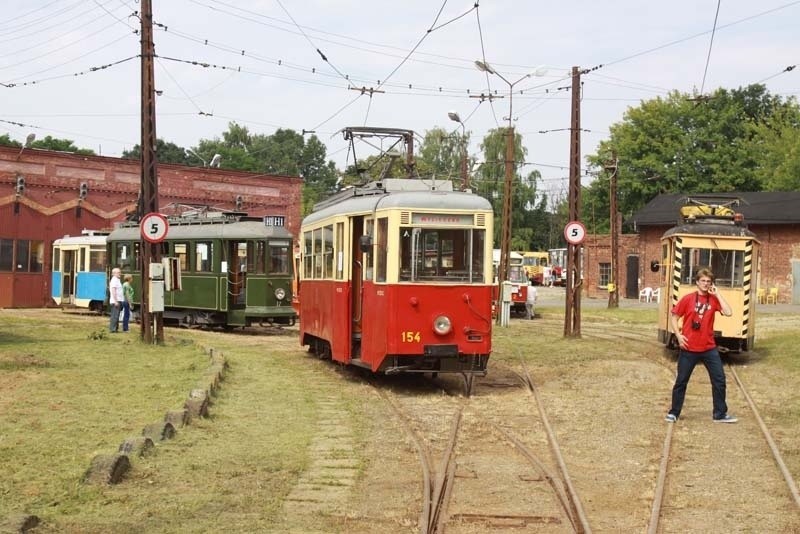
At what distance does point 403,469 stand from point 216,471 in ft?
5.11

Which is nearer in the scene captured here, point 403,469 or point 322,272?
point 403,469

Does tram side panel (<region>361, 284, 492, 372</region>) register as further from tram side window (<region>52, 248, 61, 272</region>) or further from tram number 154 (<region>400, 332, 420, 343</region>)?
tram side window (<region>52, 248, 61, 272</region>)

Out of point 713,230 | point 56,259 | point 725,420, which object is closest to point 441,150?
point 56,259

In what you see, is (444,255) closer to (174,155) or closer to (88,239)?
(88,239)

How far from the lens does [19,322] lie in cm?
2867

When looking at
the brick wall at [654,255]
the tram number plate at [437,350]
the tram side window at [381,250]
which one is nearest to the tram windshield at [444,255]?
the tram side window at [381,250]

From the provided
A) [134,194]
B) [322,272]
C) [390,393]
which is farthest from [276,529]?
[134,194]

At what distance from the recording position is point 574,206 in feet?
85.0

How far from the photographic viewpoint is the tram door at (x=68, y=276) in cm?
3708

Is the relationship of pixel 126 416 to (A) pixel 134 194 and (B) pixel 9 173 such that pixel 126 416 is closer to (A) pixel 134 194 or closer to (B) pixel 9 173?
(B) pixel 9 173

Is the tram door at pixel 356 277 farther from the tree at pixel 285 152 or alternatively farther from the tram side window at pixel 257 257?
the tree at pixel 285 152

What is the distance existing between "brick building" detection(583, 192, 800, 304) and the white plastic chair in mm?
1489

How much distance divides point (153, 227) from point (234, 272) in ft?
22.1

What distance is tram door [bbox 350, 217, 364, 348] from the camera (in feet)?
52.2
